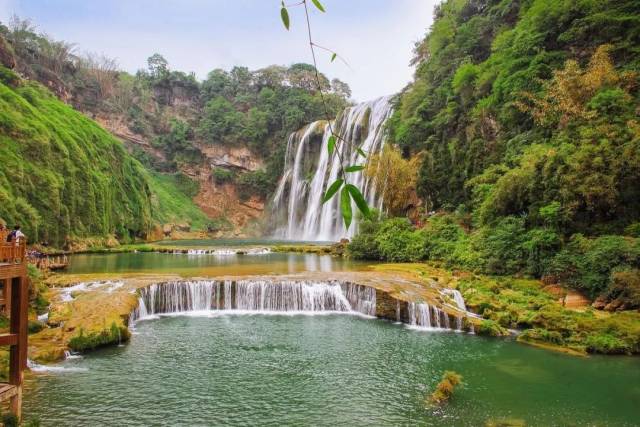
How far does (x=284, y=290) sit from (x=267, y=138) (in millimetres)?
46472

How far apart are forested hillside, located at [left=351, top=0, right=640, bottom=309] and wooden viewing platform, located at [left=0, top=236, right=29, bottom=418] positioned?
14.8m

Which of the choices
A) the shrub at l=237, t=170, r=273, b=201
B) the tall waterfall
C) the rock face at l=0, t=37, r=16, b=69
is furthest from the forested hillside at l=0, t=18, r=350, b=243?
the rock face at l=0, t=37, r=16, b=69

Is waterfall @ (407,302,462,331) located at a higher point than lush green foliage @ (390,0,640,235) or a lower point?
lower

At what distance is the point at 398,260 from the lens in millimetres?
24297

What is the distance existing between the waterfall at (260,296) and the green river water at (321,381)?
2269 mm

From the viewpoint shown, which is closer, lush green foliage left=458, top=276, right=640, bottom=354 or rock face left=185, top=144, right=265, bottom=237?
lush green foliage left=458, top=276, right=640, bottom=354

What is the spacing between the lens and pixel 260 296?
1625 cm

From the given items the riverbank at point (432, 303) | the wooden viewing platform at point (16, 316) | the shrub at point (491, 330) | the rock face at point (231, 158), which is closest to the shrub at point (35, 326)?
the riverbank at point (432, 303)

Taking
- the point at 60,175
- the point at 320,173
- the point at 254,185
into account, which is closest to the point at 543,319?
the point at 60,175

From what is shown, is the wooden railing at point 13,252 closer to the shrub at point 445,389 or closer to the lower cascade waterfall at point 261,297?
the shrub at point 445,389

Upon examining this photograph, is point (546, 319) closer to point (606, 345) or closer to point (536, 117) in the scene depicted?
point (606, 345)

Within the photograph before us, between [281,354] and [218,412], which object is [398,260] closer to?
[281,354]

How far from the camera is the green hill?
2581cm

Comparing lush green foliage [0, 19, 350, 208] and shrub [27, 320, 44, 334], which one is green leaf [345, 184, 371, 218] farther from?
lush green foliage [0, 19, 350, 208]
